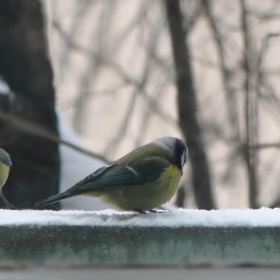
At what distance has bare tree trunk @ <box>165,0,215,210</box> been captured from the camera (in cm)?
537

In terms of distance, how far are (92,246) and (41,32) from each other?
3.27m

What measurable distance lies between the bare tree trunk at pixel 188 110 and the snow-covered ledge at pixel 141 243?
138 inches

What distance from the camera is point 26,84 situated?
4605 millimetres

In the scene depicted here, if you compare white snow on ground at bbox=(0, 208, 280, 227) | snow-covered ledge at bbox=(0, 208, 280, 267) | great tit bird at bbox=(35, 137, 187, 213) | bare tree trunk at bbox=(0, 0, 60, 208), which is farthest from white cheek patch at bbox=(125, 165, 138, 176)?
bare tree trunk at bbox=(0, 0, 60, 208)

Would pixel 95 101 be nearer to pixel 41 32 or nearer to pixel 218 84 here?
pixel 218 84

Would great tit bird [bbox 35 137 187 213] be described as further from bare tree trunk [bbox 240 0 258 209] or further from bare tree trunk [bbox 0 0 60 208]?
bare tree trunk [bbox 0 0 60 208]

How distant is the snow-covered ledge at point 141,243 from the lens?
1.81m

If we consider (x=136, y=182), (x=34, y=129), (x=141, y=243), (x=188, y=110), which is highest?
(x=188, y=110)

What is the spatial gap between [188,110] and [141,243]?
3679mm

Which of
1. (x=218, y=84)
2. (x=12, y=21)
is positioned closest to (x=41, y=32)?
(x=12, y=21)

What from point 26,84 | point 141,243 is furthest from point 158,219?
point 26,84

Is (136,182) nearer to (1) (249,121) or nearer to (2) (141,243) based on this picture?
(2) (141,243)

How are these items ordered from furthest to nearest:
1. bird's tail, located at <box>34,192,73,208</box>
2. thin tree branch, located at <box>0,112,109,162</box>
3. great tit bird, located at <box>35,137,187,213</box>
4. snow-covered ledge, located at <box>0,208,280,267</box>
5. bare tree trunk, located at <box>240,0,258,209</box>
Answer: thin tree branch, located at <box>0,112,109,162</box> → bare tree trunk, located at <box>240,0,258,209</box> → great tit bird, located at <box>35,137,187,213</box> → bird's tail, located at <box>34,192,73,208</box> → snow-covered ledge, located at <box>0,208,280,267</box>

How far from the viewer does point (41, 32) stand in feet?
15.8
